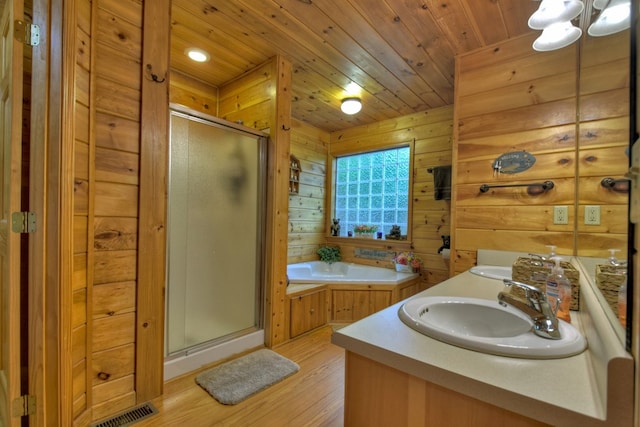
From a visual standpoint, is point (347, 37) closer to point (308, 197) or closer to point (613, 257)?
point (613, 257)

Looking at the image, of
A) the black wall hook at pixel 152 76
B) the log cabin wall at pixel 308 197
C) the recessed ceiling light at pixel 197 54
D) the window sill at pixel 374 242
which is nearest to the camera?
the black wall hook at pixel 152 76

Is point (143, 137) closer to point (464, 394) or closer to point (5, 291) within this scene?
point (5, 291)

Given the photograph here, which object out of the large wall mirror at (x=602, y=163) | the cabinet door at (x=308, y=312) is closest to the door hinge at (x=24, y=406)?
the cabinet door at (x=308, y=312)

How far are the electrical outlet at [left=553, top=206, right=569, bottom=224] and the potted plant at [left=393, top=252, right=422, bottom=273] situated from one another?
1.74 m

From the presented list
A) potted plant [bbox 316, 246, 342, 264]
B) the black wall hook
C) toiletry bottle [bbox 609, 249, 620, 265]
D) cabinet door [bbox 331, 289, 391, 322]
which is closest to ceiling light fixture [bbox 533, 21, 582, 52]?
toiletry bottle [bbox 609, 249, 620, 265]

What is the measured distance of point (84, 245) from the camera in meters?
1.38

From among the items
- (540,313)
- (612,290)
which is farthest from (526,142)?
(540,313)

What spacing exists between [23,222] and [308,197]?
3021 millimetres

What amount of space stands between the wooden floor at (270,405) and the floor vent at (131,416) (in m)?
0.04

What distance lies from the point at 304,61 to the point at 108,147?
166 cm

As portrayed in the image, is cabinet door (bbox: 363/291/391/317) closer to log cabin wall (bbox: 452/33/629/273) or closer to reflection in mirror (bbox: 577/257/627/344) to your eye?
log cabin wall (bbox: 452/33/629/273)

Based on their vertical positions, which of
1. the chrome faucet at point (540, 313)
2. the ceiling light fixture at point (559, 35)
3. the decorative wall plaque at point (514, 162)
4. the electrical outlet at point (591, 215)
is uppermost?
the ceiling light fixture at point (559, 35)

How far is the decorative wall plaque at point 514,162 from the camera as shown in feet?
6.12

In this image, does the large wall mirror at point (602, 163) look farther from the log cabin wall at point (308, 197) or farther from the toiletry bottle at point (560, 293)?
the log cabin wall at point (308, 197)
